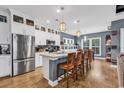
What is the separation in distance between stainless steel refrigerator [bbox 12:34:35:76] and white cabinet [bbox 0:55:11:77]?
0.26 m

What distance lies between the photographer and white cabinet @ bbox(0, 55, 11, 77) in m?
3.71

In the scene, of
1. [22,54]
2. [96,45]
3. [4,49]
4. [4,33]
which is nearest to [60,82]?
[22,54]

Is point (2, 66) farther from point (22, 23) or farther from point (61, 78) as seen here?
point (61, 78)

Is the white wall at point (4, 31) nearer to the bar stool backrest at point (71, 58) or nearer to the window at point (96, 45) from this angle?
the bar stool backrest at point (71, 58)

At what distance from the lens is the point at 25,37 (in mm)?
4285

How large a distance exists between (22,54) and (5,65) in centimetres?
76

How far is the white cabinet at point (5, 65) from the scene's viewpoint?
3.71 metres

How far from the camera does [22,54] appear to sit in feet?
13.5

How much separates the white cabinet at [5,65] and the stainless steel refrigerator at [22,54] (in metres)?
0.26

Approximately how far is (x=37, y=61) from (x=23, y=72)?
116 centimetres

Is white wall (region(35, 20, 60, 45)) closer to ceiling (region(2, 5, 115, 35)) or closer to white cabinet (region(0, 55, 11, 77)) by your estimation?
ceiling (region(2, 5, 115, 35))

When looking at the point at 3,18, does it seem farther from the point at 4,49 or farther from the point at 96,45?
the point at 96,45

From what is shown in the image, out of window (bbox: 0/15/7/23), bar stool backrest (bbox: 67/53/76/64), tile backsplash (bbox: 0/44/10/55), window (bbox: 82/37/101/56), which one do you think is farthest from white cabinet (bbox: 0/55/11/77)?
window (bbox: 82/37/101/56)

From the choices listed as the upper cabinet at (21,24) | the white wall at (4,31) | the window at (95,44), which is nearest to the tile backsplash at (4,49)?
the white wall at (4,31)
